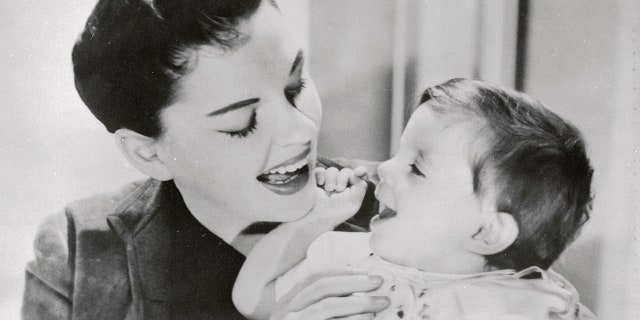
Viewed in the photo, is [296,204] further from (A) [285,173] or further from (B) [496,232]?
(B) [496,232]

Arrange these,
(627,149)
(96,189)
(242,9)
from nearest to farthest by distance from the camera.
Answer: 1. (242,9)
2. (96,189)
3. (627,149)

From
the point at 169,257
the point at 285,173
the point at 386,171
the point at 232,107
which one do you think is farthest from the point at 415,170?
the point at 169,257

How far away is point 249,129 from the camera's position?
124cm

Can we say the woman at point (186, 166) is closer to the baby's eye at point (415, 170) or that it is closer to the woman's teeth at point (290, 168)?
the woman's teeth at point (290, 168)

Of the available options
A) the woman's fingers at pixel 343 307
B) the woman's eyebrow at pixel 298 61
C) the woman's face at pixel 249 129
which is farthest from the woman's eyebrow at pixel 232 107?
the woman's fingers at pixel 343 307

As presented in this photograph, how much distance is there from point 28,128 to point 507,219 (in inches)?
39.9

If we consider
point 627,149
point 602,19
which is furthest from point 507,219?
point 602,19

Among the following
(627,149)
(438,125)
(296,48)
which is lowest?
(627,149)

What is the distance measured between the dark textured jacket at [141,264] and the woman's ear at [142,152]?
0.02 meters

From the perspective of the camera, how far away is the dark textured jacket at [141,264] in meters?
1.29

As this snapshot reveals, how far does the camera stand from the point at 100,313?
4.26 ft

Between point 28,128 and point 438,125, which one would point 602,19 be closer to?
point 438,125

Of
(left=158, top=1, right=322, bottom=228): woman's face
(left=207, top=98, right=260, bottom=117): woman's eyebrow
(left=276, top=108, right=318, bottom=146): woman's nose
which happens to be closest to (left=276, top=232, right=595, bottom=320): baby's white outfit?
(left=158, top=1, right=322, bottom=228): woman's face

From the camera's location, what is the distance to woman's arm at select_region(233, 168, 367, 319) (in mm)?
1286
